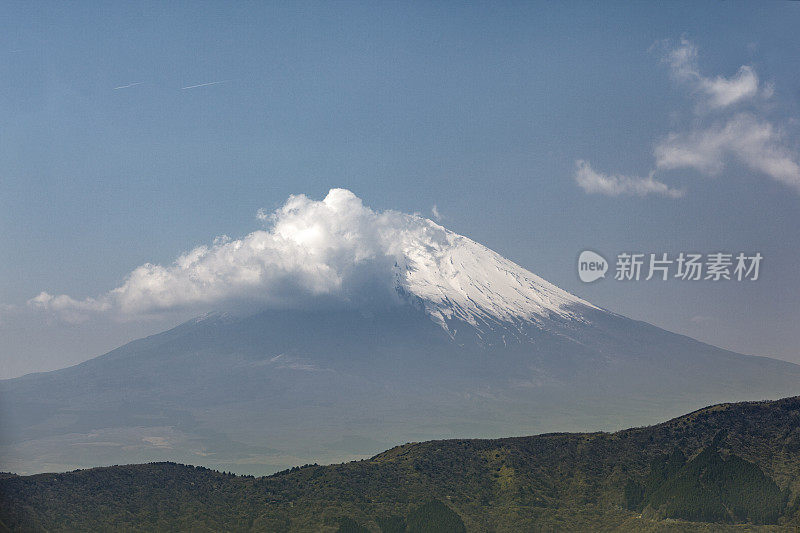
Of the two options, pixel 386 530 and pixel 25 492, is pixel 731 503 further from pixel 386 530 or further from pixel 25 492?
pixel 25 492

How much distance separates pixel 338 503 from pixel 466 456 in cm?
1812

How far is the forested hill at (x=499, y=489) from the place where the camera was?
69.9m

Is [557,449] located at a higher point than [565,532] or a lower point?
higher

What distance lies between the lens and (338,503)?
251 feet

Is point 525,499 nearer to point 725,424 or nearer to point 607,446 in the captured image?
point 607,446

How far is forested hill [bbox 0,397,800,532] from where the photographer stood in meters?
69.9

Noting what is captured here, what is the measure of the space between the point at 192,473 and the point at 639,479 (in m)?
45.6

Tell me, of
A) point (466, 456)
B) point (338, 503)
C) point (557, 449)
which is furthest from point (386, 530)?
point (557, 449)

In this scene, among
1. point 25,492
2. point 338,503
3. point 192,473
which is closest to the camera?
point 25,492

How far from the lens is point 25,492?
68750 mm

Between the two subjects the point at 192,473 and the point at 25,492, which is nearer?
the point at 25,492

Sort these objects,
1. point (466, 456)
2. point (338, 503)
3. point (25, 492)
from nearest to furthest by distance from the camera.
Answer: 1. point (25, 492)
2. point (338, 503)
3. point (466, 456)

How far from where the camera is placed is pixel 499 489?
81250mm

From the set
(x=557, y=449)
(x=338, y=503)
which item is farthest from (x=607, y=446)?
(x=338, y=503)
